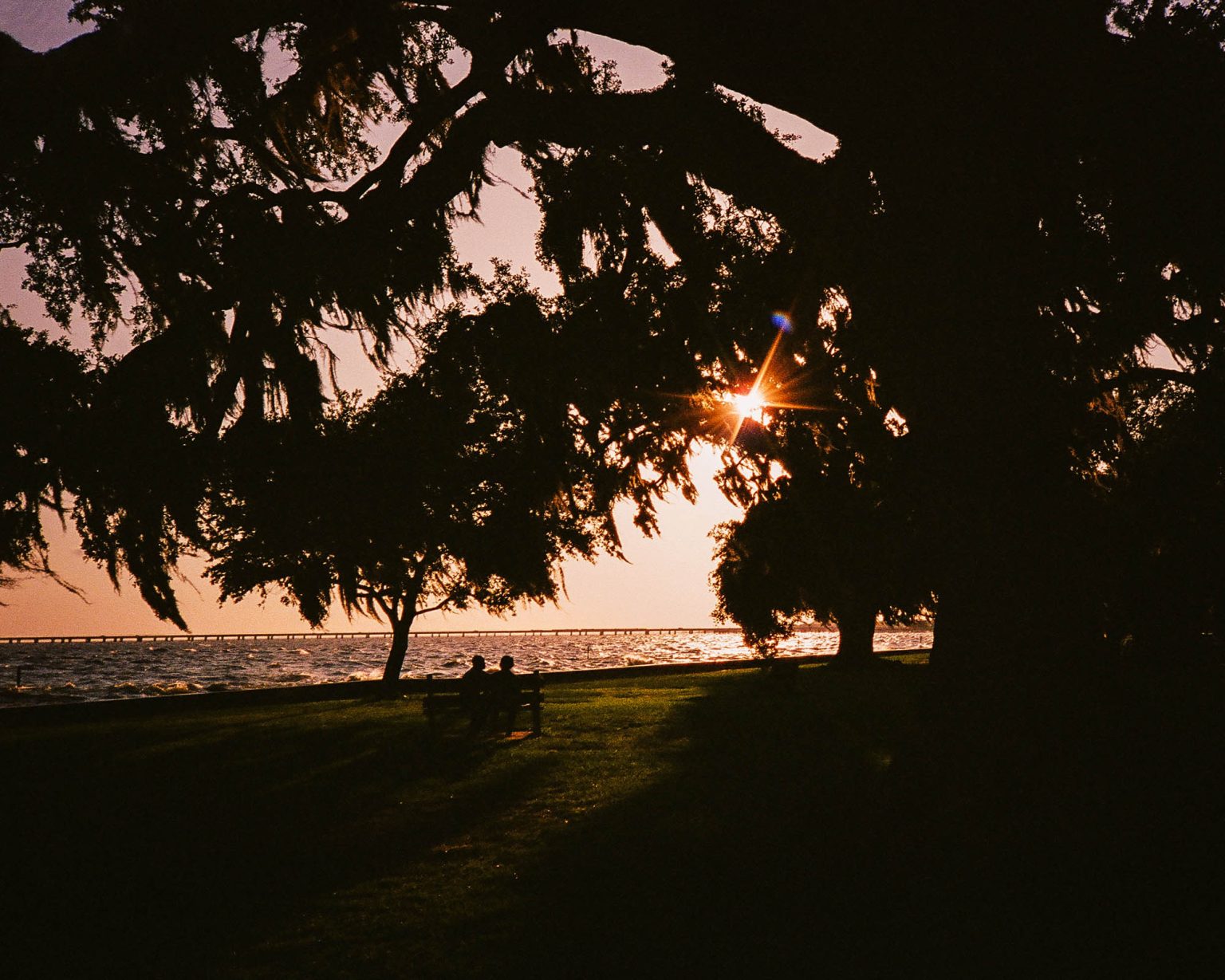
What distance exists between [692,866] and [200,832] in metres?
4.51

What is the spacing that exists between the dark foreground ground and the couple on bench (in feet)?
12.2

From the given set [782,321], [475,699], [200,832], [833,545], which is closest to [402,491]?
[200,832]

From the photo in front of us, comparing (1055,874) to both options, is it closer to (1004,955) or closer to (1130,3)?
(1004,955)

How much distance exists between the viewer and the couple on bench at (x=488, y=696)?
42.7 ft

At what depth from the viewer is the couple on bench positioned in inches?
513

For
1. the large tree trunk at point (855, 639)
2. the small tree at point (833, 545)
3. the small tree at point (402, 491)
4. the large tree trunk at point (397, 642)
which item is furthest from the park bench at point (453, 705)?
the large tree trunk at point (855, 639)

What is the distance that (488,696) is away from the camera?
13.2 meters

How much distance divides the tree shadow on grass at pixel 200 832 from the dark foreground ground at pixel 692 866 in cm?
3

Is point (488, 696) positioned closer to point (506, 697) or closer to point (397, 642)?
point (506, 697)

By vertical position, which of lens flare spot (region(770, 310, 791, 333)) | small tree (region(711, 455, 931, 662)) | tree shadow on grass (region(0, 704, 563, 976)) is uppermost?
lens flare spot (region(770, 310, 791, 333))

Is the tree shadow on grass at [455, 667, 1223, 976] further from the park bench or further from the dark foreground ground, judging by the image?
the park bench

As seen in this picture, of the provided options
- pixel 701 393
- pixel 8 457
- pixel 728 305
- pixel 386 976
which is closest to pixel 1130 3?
pixel 728 305

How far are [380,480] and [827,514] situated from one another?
6386 millimetres

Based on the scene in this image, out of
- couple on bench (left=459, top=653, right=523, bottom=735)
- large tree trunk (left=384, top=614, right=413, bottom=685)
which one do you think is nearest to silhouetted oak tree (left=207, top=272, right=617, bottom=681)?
couple on bench (left=459, top=653, right=523, bottom=735)
